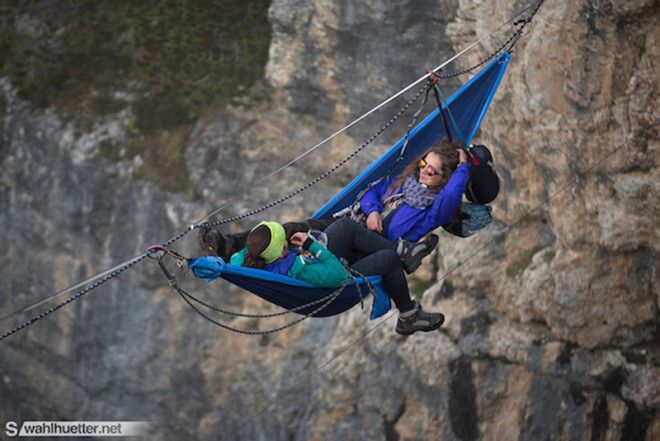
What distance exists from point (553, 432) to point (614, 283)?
1.78 meters

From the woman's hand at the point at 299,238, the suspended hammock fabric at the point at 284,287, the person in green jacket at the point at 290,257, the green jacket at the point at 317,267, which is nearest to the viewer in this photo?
the suspended hammock fabric at the point at 284,287

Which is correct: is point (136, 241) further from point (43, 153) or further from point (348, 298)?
point (348, 298)

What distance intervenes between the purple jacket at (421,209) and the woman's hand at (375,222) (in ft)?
0.24

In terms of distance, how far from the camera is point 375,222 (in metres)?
8.52

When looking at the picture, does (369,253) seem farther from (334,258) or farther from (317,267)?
(317,267)

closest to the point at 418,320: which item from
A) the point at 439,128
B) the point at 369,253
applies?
the point at 369,253

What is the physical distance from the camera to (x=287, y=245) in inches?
319

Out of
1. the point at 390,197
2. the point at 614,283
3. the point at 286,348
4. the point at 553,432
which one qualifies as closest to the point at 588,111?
the point at 614,283

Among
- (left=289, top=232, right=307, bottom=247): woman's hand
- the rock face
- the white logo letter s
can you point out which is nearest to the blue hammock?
(left=289, top=232, right=307, bottom=247): woman's hand

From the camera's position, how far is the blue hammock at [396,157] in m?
8.19

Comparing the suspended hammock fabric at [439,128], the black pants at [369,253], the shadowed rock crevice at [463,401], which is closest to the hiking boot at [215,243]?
the black pants at [369,253]

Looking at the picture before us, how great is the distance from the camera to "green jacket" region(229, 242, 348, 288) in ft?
26.1

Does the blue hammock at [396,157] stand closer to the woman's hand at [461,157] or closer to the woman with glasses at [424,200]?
the woman with glasses at [424,200]

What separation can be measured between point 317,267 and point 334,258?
14 centimetres
